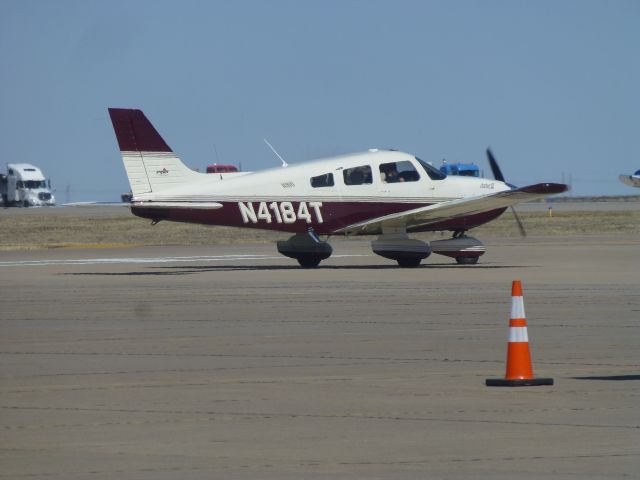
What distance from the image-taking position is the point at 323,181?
88.0ft

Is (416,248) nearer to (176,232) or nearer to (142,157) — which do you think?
(142,157)

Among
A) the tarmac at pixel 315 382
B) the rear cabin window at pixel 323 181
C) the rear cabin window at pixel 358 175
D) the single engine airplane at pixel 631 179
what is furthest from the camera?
the single engine airplane at pixel 631 179

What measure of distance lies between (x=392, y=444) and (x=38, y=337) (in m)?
7.31

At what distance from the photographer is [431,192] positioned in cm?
2745

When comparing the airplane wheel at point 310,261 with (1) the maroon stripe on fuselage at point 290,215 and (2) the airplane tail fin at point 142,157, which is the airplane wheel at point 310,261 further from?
(2) the airplane tail fin at point 142,157

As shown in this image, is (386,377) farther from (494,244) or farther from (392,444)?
(494,244)

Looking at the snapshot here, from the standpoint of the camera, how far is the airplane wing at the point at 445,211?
26.6 metres

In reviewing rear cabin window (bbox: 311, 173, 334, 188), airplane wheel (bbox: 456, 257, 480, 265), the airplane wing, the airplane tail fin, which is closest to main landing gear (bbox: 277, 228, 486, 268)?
airplane wheel (bbox: 456, 257, 480, 265)

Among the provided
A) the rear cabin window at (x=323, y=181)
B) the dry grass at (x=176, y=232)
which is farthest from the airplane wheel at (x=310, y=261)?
the dry grass at (x=176, y=232)

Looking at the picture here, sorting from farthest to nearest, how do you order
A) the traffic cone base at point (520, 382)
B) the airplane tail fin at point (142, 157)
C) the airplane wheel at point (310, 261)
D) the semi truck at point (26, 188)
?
the semi truck at point (26, 188) → the airplane wheel at point (310, 261) → the airplane tail fin at point (142, 157) → the traffic cone base at point (520, 382)

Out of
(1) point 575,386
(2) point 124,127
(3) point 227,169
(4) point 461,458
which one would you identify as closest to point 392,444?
(4) point 461,458

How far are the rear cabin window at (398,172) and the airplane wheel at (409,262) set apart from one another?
5.41 ft

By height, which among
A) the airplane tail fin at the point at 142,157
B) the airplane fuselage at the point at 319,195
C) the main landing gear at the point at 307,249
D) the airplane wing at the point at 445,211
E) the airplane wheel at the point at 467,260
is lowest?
the airplane wheel at the point at 467,260

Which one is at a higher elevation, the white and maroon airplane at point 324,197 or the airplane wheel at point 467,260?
the white and maroon airplane at point 324,197
